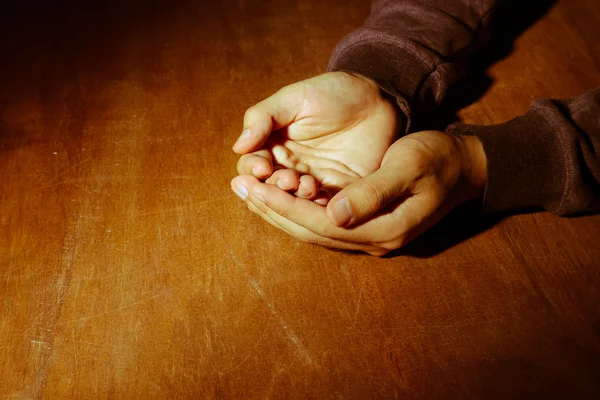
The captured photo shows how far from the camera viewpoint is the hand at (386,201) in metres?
0.48

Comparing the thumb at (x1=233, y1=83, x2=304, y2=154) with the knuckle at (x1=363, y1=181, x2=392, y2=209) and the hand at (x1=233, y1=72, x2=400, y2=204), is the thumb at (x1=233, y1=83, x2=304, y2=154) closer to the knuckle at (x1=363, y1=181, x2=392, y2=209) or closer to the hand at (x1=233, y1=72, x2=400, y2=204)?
the hand at (x1=233, y1=72, x2=400, y2=204)

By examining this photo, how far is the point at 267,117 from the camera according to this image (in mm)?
555

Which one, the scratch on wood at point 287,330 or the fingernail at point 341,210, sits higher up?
the fingernail at point 341,210

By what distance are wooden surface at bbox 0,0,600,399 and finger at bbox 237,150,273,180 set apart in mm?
76

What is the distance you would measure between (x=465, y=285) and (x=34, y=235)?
571 millimetres

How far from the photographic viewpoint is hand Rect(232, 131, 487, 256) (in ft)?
1.56

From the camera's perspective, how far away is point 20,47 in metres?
0.78

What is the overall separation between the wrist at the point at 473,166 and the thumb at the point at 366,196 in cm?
13

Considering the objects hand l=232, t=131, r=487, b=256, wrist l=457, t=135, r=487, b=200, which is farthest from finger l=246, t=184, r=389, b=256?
wrist l=457, t=135, r=487, b=200

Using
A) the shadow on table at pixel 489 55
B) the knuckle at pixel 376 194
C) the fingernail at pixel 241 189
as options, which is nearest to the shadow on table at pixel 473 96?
the shadow on table at pixel 489 55

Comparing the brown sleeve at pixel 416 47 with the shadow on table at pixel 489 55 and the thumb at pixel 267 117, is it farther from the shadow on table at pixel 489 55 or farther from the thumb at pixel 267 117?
the thumb at pixel 267 117

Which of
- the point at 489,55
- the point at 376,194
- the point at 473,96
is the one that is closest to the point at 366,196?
the point at 376,194

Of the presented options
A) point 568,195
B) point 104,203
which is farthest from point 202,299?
point 568,195

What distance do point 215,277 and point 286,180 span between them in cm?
15
